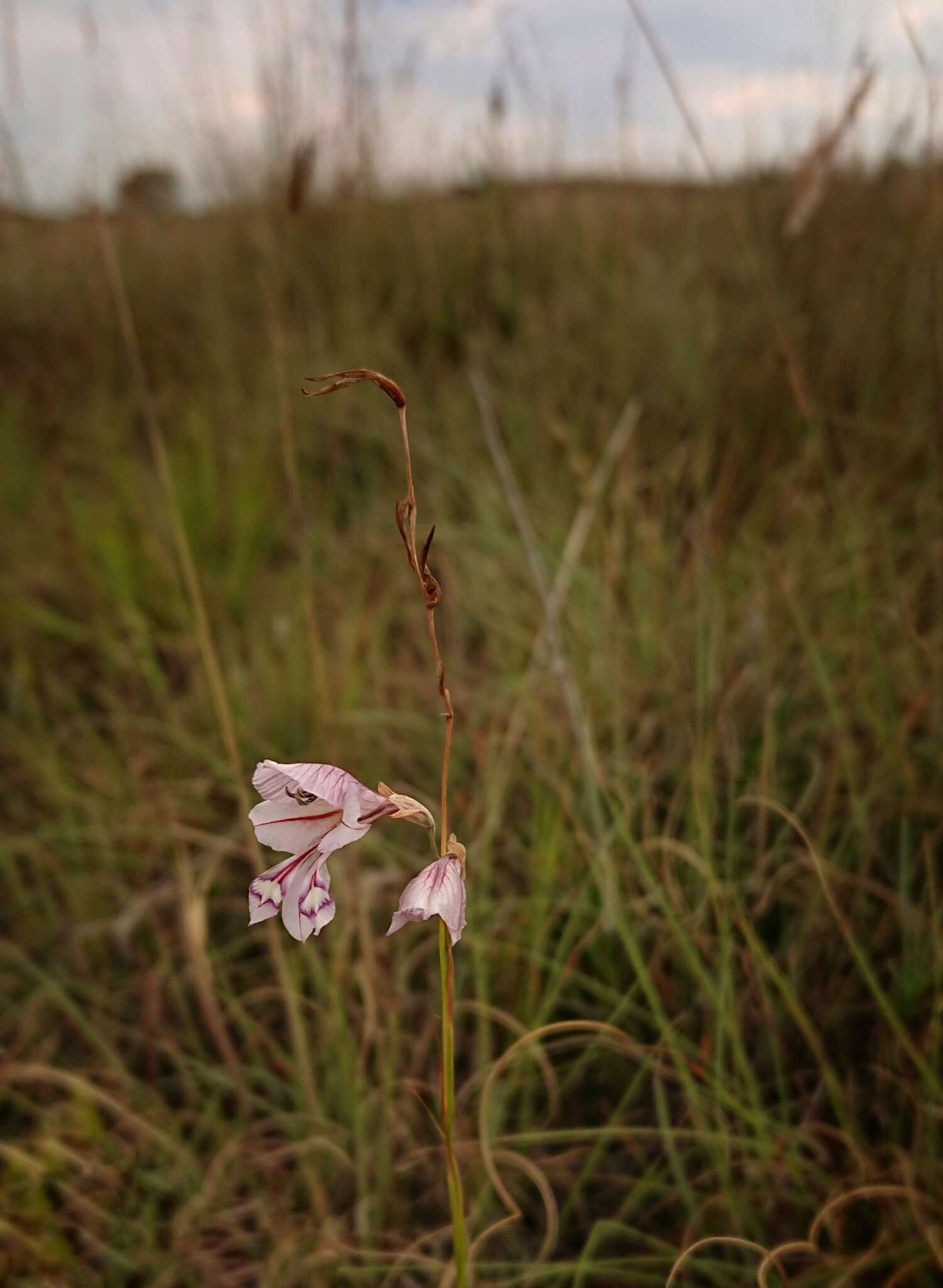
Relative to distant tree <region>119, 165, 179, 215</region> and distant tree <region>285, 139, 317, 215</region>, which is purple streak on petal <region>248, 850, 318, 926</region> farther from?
distant tree <region>119, 165, 179, 215</region>

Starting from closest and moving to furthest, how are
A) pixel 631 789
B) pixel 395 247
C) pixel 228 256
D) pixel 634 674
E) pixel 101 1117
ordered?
pixel 101 1117, pixel 631 789, pixel 634 674, pixel 395 247, pixel 228 256

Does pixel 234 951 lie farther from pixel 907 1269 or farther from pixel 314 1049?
pixel 907 1269

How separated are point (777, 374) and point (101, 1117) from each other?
2.11m

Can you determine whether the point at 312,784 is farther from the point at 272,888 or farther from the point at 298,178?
the point at 298,178

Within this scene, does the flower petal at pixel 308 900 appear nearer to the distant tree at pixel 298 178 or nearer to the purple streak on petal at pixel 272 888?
the purple streak on petal at pixel 272 888

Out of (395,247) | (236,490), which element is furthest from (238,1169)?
(395,247)

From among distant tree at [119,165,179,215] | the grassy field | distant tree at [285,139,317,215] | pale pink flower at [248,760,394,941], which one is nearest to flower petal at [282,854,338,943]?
pale pink flower at [248,760,394,941]

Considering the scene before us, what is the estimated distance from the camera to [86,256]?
4164 mm

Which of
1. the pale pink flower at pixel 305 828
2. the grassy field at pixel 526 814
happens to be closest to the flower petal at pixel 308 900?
the pale pink flower at pixel 305 828

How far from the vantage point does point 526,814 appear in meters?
1.50

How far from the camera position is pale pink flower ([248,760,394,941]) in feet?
1.47

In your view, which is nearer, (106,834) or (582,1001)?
(582,1001)

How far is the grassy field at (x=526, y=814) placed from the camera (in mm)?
1041

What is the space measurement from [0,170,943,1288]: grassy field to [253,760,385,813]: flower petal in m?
0.35
